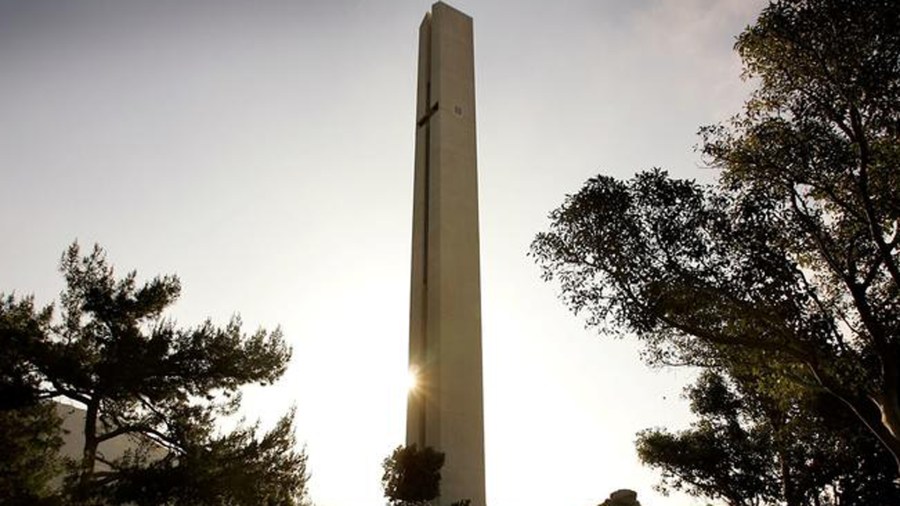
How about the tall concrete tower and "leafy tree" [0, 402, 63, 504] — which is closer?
"leafy tree" [0, 402, 63, 504]

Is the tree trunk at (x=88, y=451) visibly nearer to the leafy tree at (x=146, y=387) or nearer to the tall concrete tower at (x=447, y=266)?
the leafy tree at (x=146, y=387)

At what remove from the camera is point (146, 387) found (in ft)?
67.7

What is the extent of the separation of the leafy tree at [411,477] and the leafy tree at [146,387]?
402cm

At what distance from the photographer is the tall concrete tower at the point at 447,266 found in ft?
A: 76.7

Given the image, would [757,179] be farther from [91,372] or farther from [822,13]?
[91,372]

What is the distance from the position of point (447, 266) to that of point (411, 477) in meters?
8.92

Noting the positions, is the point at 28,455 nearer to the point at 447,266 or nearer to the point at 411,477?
the point at 411,477

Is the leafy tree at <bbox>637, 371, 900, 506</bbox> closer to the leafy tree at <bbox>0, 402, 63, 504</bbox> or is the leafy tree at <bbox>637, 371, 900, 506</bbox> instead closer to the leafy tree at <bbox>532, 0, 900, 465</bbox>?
the leafy tree at <bbox>532, 0, 900, 465</bbox>

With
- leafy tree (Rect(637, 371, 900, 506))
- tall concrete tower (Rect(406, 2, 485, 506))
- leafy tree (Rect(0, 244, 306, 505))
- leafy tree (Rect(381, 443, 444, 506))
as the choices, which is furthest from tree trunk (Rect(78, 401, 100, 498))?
leafy tree (Rect(637, 371, 900, 506))

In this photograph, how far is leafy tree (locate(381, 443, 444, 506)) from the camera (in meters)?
19.1

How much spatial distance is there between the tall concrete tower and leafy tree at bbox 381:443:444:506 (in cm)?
289

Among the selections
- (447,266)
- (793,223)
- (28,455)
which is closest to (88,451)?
(28,455)

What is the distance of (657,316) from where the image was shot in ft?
52.5

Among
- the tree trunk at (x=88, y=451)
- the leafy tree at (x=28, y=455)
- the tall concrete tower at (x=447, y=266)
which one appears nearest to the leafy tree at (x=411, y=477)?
the tall concrete tower at (x=447, y=266)
